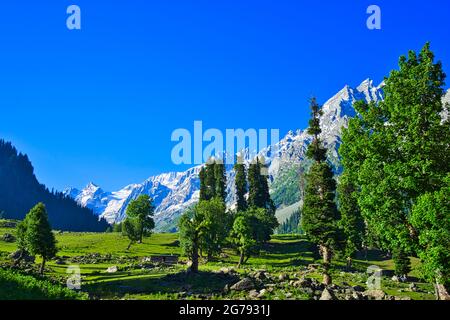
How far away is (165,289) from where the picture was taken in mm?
40688

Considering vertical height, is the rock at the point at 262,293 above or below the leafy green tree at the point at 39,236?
below

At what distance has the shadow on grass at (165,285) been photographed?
38594 millimetres

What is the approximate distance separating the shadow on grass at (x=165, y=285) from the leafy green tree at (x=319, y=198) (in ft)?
41.3

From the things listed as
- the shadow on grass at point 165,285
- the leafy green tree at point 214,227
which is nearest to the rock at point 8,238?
the leafy green tree at point 214,227

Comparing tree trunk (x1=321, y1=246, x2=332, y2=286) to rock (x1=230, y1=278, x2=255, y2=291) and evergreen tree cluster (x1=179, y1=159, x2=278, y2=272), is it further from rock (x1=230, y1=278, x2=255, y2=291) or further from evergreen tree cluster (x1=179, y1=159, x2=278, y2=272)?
evergreen tree cluster (x1=179, y1=159, x2=278, y2=272)

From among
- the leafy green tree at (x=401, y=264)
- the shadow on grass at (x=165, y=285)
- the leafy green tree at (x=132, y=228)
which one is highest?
the leafy green tree at (x=132, y=228)

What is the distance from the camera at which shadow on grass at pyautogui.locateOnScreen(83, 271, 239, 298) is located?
127ft

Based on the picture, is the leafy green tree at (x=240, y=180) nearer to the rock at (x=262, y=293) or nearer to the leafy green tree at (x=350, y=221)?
the leafy green tree at (x=350, y=221)

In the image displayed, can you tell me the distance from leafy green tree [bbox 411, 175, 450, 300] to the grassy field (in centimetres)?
246
